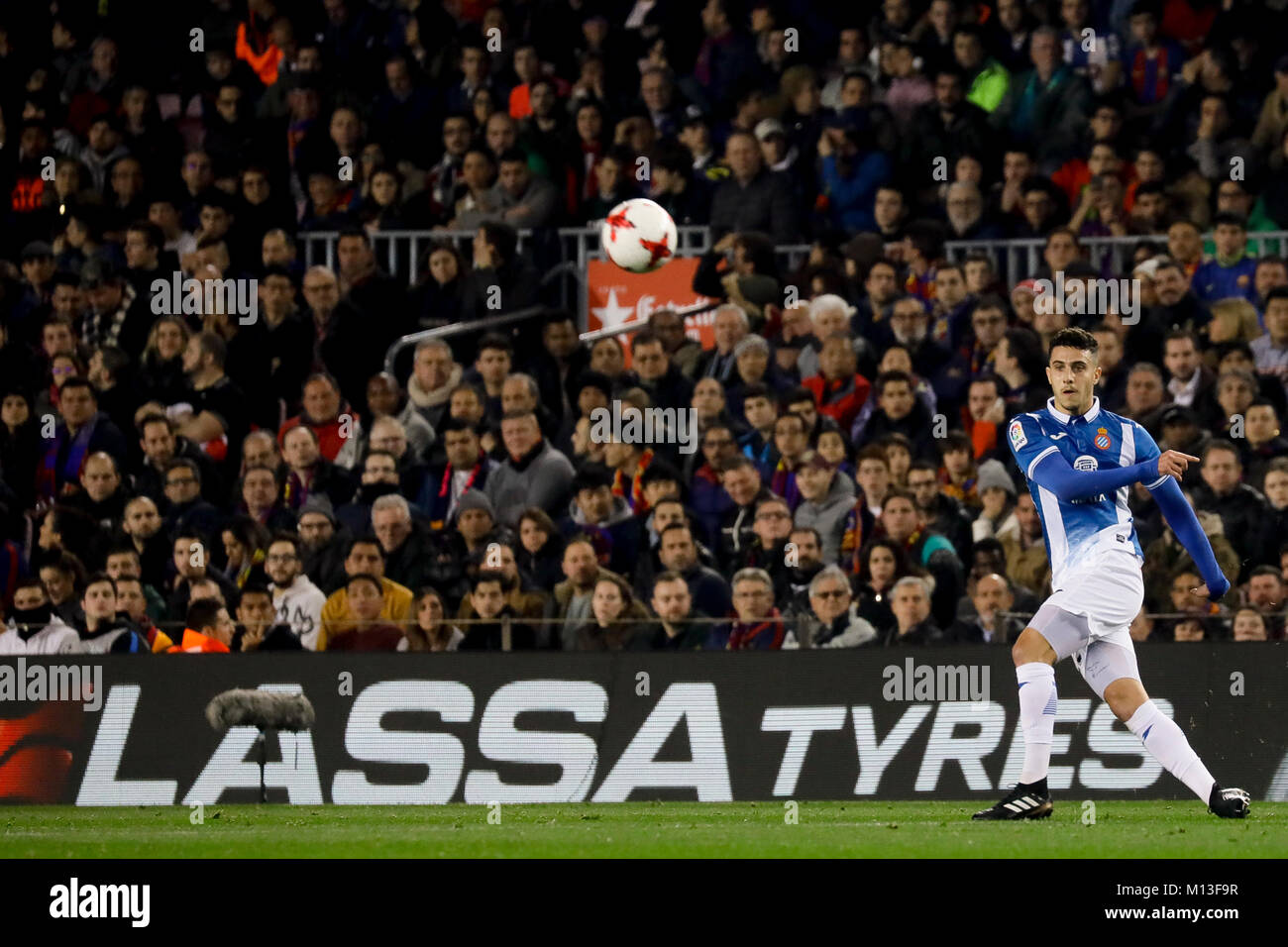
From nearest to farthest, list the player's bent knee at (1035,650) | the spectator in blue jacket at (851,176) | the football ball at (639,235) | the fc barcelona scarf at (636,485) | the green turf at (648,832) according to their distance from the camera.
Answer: the green turf at (648,832), the player's bent knee at (1035,650), the fc barcelona scarf at (636,485), the football ball at (639,235), the spectator in blue jacket at (851,176)

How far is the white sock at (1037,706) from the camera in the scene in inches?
364

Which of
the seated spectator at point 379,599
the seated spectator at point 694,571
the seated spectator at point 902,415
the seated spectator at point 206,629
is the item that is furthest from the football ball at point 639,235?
the seated spectator at point 206,629

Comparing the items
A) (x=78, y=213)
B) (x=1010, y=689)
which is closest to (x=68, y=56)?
(x=78, y=213)

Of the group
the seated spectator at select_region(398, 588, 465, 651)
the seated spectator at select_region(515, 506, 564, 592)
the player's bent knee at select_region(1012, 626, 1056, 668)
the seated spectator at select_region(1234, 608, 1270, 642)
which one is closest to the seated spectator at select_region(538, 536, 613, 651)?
the seated spectator at select_region(515, 506, 564, 592)

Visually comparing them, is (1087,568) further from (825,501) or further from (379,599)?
(379,599)

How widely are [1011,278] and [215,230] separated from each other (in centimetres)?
625

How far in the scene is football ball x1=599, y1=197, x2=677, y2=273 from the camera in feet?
48.5

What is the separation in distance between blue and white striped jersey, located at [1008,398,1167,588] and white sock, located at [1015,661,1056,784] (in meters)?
0.38

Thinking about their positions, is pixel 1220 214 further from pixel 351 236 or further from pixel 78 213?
pixel 78 213

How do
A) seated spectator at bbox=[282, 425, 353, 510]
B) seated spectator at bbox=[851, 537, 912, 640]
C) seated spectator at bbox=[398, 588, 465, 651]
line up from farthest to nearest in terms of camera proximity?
seated spectator at bbox=[282, 425, 353, 510] < seated spectator at bbox=[851, 537, 912, 640] < seated spectator at bbox=[398, 588, 465, 651]

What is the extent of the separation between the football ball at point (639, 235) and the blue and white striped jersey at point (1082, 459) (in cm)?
580

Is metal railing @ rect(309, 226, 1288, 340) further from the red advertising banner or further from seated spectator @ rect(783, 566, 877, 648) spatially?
seated spectator @ rect(783, 566, 877, 648)

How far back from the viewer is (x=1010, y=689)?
1173 centimetres

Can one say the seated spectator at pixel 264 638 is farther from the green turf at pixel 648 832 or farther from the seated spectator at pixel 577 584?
the seated spectator at pixel 577 584
